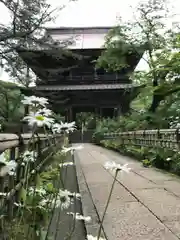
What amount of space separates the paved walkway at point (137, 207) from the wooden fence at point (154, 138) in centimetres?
48

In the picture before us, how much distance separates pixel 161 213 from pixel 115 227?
40 centimetres

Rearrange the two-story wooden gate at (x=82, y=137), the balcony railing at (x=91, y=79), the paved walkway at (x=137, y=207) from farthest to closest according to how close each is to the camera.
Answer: the two-story wooden gate at (x=82, y=137) < the balcony railing at (x=91, y=79) < the paved walkway at (x=137, y=207)

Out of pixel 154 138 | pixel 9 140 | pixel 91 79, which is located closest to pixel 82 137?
pixel 91 79

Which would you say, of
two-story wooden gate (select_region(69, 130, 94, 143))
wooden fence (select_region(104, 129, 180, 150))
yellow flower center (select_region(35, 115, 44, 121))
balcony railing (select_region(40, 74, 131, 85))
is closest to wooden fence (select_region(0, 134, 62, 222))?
yellow flower center (select_region(35, 115, 44, 121))

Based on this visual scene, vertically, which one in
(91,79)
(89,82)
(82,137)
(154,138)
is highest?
(91,79)

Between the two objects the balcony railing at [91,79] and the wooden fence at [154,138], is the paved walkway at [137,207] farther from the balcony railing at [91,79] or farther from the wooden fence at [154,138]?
the balcony railing at [91,79]

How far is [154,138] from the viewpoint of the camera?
17.6 feet

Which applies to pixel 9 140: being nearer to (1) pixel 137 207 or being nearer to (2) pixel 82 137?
(1) pixel 137 207

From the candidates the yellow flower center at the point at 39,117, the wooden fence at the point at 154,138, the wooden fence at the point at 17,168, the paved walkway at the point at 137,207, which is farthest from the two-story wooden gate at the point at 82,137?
the yellow flower center at the point at 39,117

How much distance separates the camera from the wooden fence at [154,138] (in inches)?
158

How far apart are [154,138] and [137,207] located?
10.7ft

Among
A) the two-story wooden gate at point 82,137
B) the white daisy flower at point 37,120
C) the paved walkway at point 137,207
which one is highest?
the white daisy flower at point 37,120

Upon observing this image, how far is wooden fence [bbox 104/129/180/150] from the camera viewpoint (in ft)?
13.2

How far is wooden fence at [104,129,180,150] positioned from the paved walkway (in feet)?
1.58
